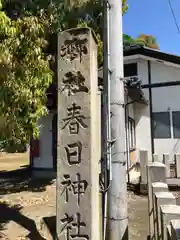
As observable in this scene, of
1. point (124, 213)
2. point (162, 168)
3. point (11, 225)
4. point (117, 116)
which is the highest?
point (117, 116)

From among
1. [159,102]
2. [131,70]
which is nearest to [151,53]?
[131,70]

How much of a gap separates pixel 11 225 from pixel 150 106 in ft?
31.9

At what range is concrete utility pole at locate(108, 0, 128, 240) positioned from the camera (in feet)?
13.6

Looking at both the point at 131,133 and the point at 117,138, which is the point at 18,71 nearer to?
the point at 117,138

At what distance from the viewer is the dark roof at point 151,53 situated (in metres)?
13.5

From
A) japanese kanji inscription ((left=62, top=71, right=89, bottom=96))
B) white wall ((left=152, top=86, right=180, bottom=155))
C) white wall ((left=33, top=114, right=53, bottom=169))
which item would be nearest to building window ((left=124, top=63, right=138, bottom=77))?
white wall ((left=152, top=86, right=180, bottom=155))

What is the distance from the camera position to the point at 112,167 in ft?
13.9

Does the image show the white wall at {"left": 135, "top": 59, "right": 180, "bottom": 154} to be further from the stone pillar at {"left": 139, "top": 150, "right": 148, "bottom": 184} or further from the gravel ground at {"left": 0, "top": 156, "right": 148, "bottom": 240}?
the gravel ground at {"left": 0, "top": 156, "right": 148, "bottom": 240}

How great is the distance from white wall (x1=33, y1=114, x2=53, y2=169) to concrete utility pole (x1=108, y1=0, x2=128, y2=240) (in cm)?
832

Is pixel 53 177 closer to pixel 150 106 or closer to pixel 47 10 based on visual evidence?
pixel 150 106

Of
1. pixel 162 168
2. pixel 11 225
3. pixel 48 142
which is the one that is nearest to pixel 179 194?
pixel 162 168

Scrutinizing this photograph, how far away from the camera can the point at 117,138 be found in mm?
4277

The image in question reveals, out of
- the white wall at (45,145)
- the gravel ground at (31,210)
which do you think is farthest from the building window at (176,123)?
the white wall at (45,145)

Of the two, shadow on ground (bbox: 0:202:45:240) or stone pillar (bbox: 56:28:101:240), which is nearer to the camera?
stone pillar (bbox: 56:28:101:240)
